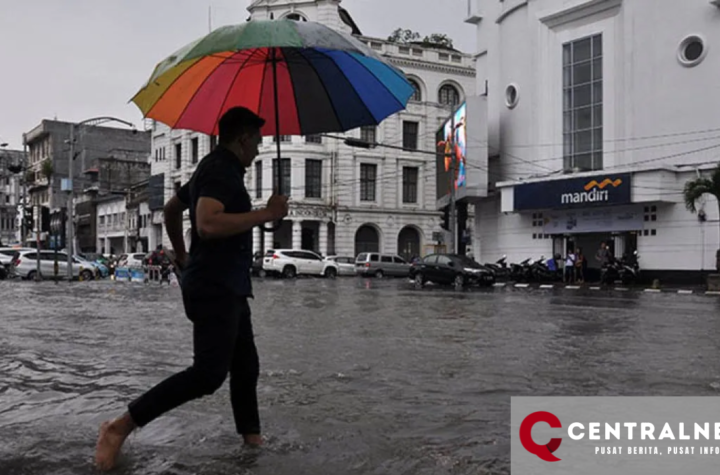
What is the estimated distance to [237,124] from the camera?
3.95 m

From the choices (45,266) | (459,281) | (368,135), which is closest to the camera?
(459,281)

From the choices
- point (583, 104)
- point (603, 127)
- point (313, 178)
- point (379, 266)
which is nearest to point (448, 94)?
point (313, 178)

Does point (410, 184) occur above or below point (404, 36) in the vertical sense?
below

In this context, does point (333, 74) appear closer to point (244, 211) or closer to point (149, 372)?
point (244, 211)

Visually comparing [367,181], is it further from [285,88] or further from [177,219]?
[177,219]

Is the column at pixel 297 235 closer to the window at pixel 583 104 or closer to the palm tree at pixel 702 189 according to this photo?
the window at pixel 583 104

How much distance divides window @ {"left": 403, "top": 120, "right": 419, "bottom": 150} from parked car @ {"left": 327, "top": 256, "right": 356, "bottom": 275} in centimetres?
1293

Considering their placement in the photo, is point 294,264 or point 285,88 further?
point 294,264

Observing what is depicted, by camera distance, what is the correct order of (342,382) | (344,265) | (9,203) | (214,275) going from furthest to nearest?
(9,203) → (344,265) → (342,382) → (214,275)

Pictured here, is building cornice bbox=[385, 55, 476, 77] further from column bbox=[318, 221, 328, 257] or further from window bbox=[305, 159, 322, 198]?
column bbox=[318, 221, 328, 257]

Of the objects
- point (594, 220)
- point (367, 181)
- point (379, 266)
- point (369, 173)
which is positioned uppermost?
point (369, 173)

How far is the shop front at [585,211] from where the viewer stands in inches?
1177

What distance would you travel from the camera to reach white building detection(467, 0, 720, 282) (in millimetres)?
28234

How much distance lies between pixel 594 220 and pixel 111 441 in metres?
30.1
